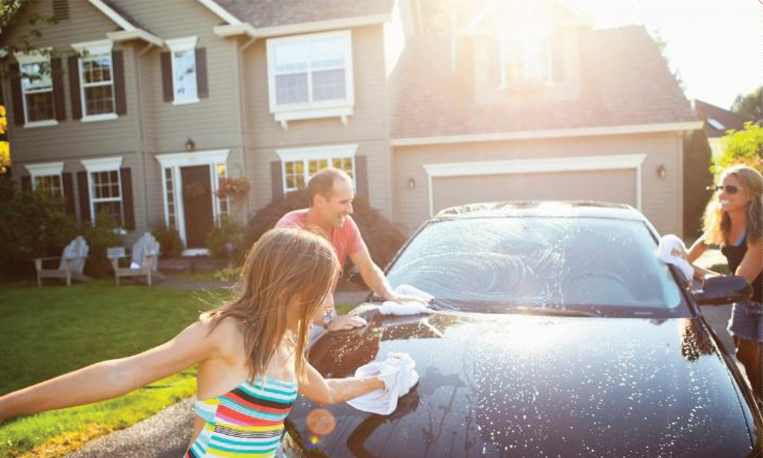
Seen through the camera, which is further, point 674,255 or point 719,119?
point 719,119

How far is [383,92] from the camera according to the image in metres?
13.9

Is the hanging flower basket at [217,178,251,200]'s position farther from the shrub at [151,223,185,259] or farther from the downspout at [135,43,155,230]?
the downspout at [135,43,155,230]

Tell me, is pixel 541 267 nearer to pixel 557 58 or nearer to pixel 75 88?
pixel 557 58

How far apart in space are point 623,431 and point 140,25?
1620 cm

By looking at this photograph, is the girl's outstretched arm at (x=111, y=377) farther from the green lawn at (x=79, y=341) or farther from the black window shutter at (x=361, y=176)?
the black window shutter at (x=361, y=176)

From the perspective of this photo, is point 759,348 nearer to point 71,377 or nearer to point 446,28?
point 71,377

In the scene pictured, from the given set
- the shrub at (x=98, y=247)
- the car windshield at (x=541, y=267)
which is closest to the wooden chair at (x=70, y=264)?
the shrub at (x=98, y=247)

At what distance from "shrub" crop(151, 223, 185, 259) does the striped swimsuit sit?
46.0 ft

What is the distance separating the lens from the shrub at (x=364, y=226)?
1055 centimetres

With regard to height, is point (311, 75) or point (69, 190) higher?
point (311, 75)

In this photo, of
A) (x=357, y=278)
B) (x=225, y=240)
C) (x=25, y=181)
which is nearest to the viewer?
(x=357, y=278)

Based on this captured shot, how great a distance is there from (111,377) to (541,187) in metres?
12.9

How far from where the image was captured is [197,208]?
15.1 m

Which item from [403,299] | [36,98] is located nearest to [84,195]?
[36,98]
